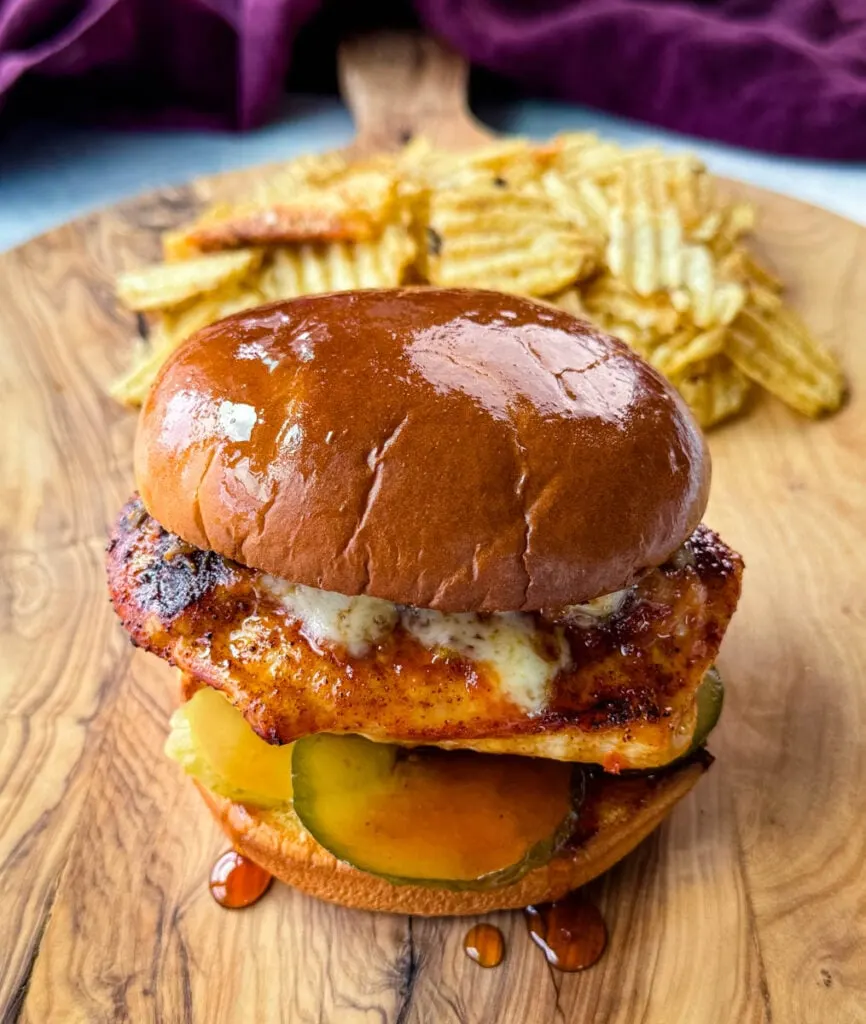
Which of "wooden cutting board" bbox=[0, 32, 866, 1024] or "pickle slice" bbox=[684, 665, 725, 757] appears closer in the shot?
"wooden cutting board" bbox=[0, 32, 866, 1024]

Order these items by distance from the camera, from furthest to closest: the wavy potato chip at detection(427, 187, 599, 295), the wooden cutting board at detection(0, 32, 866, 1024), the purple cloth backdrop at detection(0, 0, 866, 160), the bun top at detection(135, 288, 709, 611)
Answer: the purple cloth backdrop at detection(0, 0, 866, 160)
the wavy potato chip at detection(427, 187, 599, 295)
the wooden cutting board at detection(0, 32, 866, 1024)
the bun top at detection(135, 288, 709, 611)

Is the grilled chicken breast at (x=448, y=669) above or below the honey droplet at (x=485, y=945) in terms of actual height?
above

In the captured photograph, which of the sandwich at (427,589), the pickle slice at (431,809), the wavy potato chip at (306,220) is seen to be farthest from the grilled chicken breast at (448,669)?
the wavy potato chip at (306,220)

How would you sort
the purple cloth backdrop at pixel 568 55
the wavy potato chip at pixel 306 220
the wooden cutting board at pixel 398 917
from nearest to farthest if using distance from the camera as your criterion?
the wooden cutting board at pixel 398 917 < the wavy potato chip at pixel 306 220 < the purple cloth backdrop at pixel 568 55

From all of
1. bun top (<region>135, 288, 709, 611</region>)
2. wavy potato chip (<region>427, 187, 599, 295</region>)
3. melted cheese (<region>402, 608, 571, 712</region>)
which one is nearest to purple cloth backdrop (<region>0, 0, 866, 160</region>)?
wavy potato chip (<region>427, 187, 599, 295</region>)

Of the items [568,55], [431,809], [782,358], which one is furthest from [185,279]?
[568,55]

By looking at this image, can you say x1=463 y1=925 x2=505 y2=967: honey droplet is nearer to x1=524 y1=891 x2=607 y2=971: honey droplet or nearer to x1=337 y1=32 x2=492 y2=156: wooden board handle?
x1=524 y1=891 x2=607 y2=971: honey droplet

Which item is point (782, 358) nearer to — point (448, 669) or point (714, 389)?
point (714, 389)

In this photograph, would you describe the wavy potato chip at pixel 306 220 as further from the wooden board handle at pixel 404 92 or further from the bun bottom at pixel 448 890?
the bun bottom at pixel 448 890
